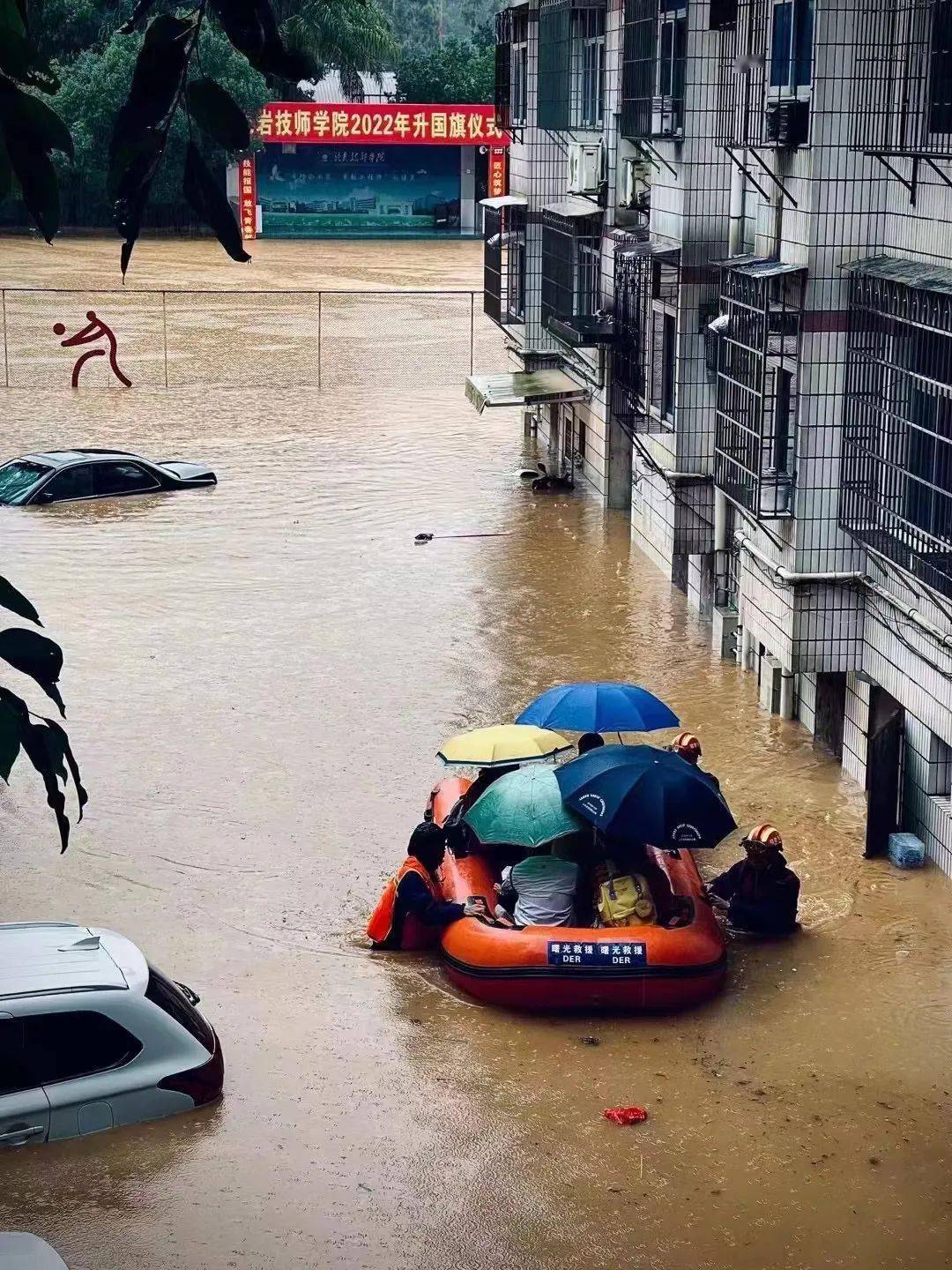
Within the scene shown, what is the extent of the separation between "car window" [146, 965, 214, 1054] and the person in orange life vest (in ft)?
6.69

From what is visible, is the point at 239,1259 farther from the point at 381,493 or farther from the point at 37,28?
the point at 381,493

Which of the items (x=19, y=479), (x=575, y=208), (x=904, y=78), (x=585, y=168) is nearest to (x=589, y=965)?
(x=904, y=78)

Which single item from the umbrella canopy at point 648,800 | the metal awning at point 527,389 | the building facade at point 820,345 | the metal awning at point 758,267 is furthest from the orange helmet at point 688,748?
the metal awning at point 527,389

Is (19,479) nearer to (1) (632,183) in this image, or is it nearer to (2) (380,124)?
(1) (632,183)

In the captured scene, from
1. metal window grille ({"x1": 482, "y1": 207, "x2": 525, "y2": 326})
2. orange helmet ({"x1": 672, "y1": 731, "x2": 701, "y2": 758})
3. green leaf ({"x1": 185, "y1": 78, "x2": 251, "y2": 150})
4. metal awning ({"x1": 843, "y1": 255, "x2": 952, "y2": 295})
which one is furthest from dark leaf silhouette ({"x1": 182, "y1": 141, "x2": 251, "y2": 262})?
metal window grille ({"x1": 482, "y1": 207, "x2": 525, "y2": 326})

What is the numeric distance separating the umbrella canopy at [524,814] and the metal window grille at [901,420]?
112 inches

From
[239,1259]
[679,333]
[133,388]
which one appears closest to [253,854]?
[239,1259]

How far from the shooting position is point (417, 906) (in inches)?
436

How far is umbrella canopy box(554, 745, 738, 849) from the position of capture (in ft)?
35.7

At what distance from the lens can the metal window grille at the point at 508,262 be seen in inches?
1041

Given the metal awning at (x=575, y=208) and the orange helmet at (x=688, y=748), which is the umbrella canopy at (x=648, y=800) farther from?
the metal awning at (x=575, y=208)

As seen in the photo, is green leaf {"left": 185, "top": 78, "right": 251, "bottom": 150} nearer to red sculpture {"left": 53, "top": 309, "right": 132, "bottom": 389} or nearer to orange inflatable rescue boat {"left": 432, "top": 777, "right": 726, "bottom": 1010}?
orange inflatable rescue boat {"left": 432, "top": 777, "right": 726, "bottom": 1010}

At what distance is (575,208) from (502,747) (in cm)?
1216

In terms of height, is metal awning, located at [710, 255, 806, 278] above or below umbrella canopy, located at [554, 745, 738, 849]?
above
